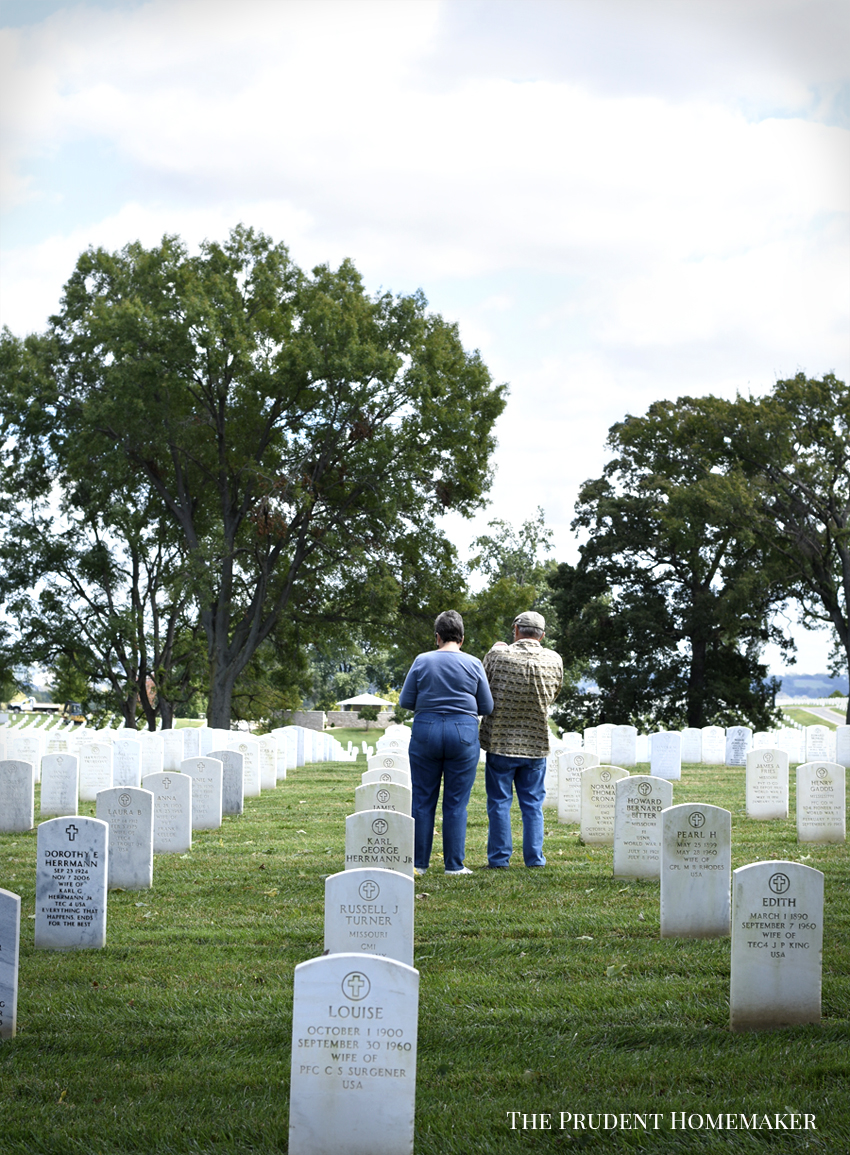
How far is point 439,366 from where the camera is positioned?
2722 cm

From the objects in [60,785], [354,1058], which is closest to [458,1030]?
[354,1058]

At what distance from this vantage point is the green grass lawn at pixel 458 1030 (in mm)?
3619

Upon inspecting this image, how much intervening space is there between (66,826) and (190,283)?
22.5m

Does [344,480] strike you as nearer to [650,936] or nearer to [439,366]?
[439,366]

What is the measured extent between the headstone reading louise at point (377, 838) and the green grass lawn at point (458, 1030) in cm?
41

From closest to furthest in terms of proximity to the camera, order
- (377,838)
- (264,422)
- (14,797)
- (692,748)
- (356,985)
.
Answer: (356,985), (377,838), (14,797), (692,748), (264,422)

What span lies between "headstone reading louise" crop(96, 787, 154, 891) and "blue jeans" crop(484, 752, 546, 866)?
245 cm

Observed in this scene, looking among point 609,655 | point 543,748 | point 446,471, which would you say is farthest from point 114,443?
point 543,748

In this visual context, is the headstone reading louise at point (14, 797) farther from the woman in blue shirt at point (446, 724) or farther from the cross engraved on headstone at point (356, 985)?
the cross engraved on headstone at point (356, 985)

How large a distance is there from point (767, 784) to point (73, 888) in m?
7.92

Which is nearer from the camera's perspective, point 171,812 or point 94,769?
point 171,812

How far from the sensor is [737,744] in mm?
21438

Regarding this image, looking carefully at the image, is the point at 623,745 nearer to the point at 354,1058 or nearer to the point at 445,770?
the point at 445,770

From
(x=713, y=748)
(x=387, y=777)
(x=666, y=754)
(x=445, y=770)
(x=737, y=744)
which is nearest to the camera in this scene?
(x=445, y=770)
